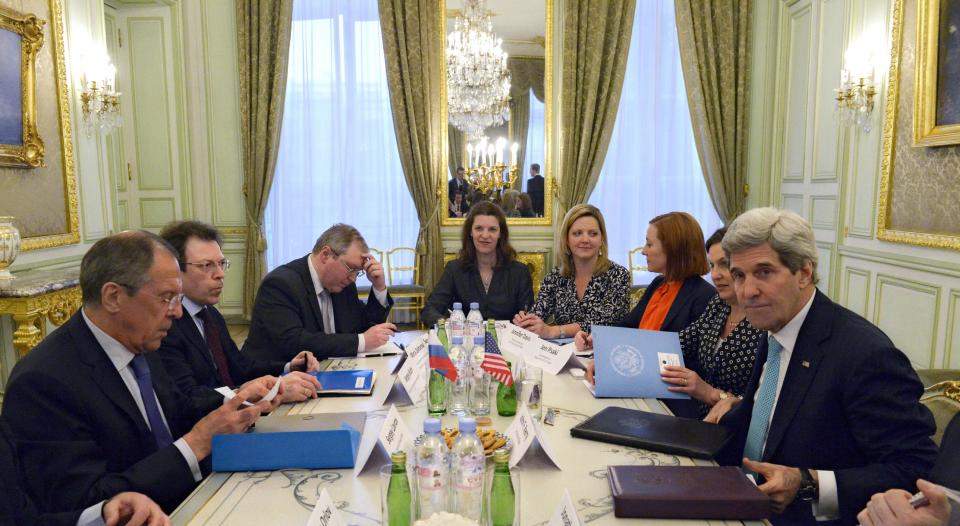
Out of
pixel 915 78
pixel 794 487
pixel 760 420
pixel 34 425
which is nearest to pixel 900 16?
pixel 915 78

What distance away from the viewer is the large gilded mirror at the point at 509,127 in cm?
623

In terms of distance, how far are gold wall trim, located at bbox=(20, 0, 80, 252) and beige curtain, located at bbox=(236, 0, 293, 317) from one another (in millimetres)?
1801

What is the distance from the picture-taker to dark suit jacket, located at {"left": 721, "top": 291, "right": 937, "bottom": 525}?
1496 mm

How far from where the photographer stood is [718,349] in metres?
2.43

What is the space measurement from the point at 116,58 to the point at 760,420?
6.74 m

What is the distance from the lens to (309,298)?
308cm

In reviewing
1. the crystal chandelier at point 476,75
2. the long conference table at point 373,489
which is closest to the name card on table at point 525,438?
the long conference table at point 373,489

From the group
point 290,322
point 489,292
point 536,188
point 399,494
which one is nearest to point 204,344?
point 290,322

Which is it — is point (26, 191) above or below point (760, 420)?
above

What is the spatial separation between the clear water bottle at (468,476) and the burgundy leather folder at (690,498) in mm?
367

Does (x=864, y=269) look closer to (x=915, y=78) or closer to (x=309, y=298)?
(x=915, y=78)

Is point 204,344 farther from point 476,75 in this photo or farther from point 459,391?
point 476,75

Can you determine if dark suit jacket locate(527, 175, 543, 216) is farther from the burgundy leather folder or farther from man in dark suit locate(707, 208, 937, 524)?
the burgundy leather folder

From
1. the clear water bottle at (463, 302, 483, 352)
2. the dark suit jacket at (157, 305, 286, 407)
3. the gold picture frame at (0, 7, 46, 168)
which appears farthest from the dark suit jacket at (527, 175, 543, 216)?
the dark suit jacket at (157, 305, 286, 407)
